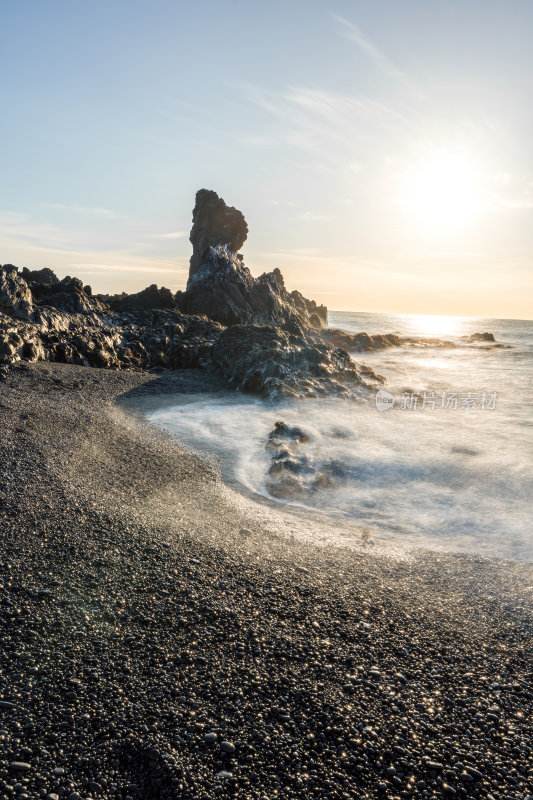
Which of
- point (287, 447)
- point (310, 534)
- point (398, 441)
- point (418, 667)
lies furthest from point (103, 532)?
point (398, 441)

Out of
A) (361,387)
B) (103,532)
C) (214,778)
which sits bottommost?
(214,778)

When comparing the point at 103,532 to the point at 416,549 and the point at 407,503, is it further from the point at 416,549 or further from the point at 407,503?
the point at 407,503

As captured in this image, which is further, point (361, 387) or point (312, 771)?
point (361, 387)

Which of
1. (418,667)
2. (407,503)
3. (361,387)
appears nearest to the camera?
(418,667)

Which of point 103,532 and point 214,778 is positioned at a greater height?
point 103,532

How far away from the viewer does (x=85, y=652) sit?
19.2 ft

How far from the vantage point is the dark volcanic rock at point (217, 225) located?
50812 millimetres

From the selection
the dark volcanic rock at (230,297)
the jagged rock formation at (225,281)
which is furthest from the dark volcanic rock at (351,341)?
the dark volcanic rock at (230,297)

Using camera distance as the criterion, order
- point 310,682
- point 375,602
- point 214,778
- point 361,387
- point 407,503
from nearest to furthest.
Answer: point 214,778 < point 310,682 < point 375,602 < point 407,503 < point 361,387

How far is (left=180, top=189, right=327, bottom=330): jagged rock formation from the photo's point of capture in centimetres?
4281

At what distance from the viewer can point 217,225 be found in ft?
168

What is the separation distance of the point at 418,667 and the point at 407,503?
6.84 metres
